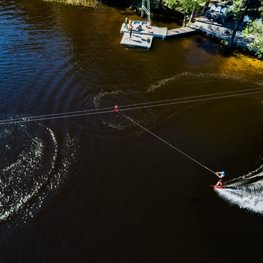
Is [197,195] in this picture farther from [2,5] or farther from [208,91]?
[2,5]

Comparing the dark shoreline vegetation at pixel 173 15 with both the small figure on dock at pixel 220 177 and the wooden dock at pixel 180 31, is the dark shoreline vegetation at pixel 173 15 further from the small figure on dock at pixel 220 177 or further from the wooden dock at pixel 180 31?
the small figure on dock at pixel 220 177

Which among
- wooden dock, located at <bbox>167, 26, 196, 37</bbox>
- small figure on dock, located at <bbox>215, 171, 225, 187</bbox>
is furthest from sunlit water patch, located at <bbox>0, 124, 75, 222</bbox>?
wooden dock, located at <bbox>167, 26, 196, 37</bbox>

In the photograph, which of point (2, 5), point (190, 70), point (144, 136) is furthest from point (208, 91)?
point (2, 5)

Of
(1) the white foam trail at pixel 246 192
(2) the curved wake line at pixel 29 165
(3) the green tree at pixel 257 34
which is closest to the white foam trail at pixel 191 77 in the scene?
(3) the green tree at pixel 257 34

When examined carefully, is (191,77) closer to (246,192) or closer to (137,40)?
(137,40)

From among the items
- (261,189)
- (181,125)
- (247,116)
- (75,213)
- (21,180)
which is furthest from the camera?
(247,116)
